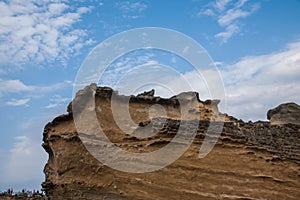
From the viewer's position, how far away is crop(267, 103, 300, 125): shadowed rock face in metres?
18.3

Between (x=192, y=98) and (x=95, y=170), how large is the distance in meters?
5.40

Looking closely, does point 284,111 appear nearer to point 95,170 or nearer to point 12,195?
point 95,170

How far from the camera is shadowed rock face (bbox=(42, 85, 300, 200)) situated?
46.3ft

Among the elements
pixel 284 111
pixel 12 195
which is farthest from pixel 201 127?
pixel 12 195

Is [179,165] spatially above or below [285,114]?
below

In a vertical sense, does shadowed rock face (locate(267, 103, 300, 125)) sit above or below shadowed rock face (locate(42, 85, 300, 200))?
above

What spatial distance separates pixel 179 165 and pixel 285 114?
6919mm

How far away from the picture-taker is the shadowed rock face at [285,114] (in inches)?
722

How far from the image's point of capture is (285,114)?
18.8 m

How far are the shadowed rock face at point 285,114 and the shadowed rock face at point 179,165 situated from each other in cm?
210

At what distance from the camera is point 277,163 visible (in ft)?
49.1

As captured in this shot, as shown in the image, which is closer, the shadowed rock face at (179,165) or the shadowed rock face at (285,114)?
the shadowed rock face at (179,165)

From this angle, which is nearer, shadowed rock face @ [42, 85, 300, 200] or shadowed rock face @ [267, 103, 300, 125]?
shadowed rock face @ [42, 85, 300, 200]

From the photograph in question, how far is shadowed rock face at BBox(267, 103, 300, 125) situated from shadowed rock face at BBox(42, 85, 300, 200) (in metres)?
2.10
